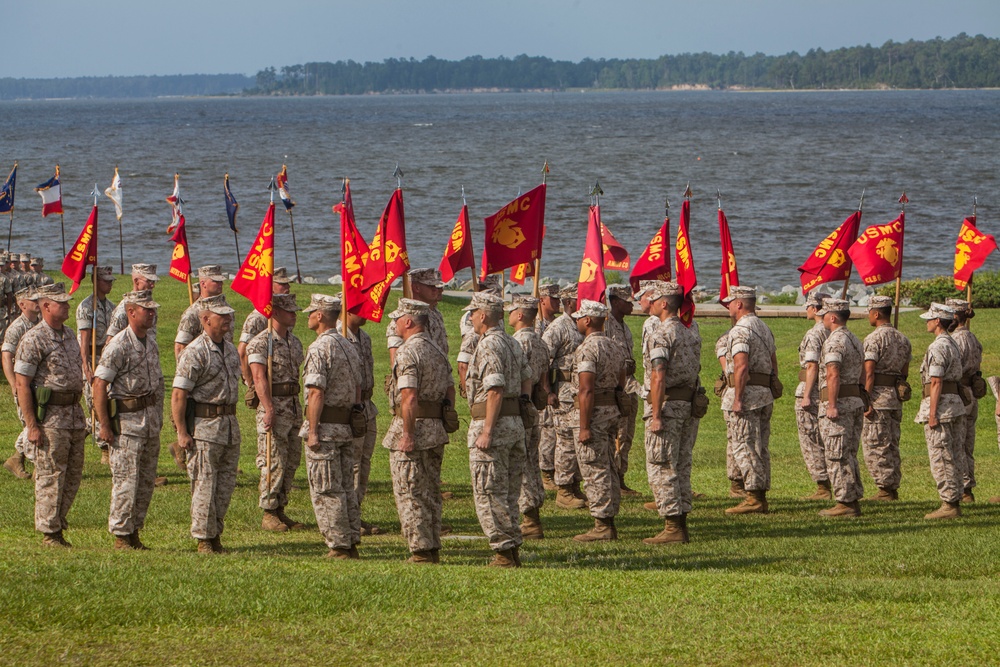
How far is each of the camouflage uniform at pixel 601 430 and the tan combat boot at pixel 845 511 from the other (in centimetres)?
255

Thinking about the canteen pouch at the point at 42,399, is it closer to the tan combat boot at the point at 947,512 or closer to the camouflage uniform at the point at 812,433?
the camouflage uniform at the point at 812,433

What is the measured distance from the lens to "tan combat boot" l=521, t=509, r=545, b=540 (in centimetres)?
1326

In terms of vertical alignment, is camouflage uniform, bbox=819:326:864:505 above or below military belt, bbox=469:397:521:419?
below

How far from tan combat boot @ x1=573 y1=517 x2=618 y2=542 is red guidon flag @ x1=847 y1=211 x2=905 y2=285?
5781 mm

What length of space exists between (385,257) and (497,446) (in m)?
3.11

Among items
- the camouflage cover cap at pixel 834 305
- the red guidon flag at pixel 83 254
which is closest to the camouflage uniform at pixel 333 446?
the red guidon flag at pixel 83 254

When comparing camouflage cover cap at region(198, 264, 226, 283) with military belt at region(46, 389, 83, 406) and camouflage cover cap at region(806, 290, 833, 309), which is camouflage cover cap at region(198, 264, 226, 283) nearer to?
military belt at region(46, 389, 83, 406)

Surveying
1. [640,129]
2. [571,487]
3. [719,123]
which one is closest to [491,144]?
[640,129]

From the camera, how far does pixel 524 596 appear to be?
10.0 metres

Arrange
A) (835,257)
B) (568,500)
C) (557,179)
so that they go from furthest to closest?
(557,179)
(835,257)
(568,500)

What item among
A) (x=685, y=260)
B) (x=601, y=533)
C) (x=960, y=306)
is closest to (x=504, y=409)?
(x=601, y=533)

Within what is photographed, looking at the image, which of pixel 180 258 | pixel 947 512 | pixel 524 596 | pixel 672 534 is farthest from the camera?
pixel 180 258

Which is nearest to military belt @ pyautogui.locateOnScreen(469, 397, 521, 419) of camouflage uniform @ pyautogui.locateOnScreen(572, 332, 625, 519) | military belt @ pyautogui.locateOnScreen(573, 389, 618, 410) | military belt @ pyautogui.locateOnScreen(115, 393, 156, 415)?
camouflage uniform @ pyautogui.locateOnScreen(572, 332, 625, 519)

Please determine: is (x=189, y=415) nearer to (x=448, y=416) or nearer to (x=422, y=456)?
(x=422, y=456)
